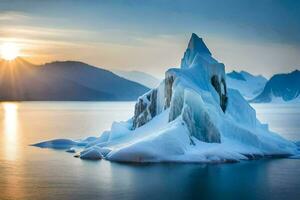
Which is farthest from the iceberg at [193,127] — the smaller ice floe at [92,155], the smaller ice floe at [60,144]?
the smaller ice floe at [60,144]

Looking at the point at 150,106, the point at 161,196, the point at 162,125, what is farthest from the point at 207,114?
the point at 161,196

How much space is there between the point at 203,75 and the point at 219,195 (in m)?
27.8

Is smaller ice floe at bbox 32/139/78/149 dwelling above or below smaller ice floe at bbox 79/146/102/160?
above

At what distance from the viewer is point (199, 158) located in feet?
176

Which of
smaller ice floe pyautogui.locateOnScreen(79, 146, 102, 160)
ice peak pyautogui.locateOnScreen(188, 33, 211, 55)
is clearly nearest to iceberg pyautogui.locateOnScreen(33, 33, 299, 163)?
ice peak pyautogui.locateOnScreen(188, 33, 211, 55)

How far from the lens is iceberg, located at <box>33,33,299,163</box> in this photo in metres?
54.0

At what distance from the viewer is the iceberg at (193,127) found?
5397 cm

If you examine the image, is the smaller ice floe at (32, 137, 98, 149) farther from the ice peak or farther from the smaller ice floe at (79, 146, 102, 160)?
the ice peak

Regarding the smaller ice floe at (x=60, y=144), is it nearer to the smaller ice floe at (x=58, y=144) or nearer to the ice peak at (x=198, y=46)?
the smaller ice floe at (x=58, y=144)

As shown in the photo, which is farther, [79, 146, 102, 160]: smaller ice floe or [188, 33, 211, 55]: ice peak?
[188, 33, 211, 55]: ice peak

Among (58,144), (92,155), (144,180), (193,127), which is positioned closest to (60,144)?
(58,144)

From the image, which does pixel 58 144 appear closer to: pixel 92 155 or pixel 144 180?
pixel 92 155

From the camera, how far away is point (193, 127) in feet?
190

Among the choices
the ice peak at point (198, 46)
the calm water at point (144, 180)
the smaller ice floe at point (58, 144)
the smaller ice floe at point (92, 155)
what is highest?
Result: the ice peak at point (198, 46)
